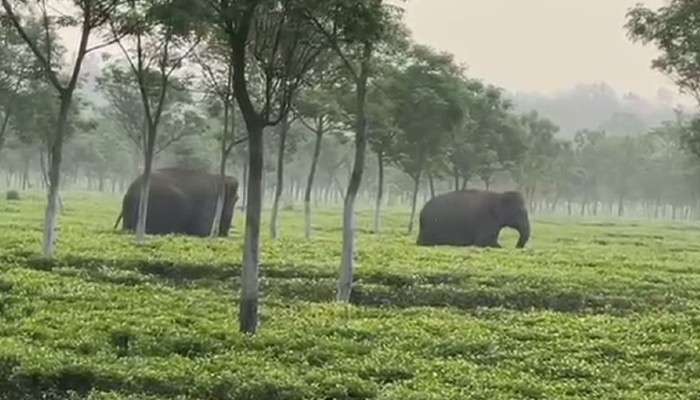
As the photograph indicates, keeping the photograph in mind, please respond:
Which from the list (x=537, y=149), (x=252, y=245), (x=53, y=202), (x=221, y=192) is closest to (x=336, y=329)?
(x=252, y=245)

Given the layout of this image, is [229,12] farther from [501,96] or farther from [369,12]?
[501,96]

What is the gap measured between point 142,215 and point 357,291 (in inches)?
508

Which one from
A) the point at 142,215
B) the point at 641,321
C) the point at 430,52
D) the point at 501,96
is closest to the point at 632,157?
the point at 501,96

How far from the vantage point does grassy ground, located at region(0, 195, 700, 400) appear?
49.8ft

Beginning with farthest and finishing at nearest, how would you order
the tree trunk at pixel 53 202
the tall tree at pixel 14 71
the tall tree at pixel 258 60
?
1. the tall tree at pixel 14 71
2. the tree trunk at pixel 53 202
3. the tall tree at pixel 258 60

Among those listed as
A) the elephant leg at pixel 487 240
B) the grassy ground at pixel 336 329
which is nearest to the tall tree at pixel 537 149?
the elephant leg at pixel 487 240

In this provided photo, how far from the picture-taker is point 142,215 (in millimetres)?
36125

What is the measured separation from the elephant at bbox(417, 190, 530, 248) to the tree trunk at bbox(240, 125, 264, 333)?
3035 centimetres

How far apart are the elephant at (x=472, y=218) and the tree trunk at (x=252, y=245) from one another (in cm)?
3035

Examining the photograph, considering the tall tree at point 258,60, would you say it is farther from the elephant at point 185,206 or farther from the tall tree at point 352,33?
the elephant at point 185,206

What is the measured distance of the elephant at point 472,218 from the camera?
49.1 m

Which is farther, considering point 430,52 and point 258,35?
point 430,52

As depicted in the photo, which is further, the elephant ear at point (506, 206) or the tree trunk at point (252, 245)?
the elephant ear at point (506, 206)

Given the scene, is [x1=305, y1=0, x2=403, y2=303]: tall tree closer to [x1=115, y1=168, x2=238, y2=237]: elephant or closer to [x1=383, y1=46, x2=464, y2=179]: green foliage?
[x1=383, y1=46, x2=464, y2=179]: green foliage
